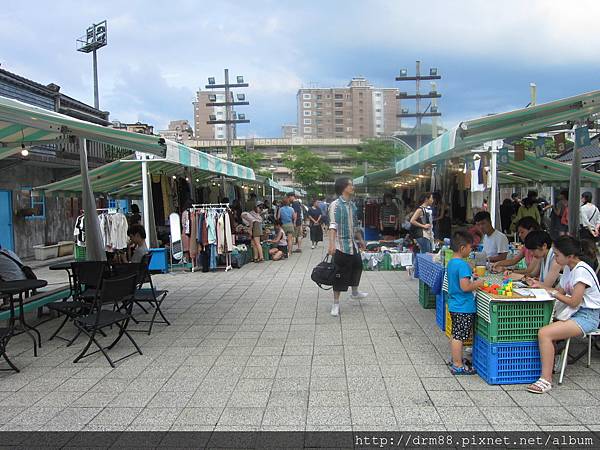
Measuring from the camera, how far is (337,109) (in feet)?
335

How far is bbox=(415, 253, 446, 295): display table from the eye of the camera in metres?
5.32

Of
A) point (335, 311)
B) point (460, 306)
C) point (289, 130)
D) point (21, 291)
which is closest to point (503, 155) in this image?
point (335, 311)

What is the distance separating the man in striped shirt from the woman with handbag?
2.67m

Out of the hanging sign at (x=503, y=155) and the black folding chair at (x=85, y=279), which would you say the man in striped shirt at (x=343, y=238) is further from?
the hanging sign at (x=503, y=155)

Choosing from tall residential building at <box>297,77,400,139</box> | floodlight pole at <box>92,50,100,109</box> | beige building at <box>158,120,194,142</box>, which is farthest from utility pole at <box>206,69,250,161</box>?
tall residential building at <box>297,77,400,139</box>

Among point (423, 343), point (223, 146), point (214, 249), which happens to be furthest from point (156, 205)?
point (223, 146)

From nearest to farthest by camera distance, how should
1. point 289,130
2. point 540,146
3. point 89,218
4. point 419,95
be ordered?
point 89,218 < point 540,146 < point 419,95 < point 289,130

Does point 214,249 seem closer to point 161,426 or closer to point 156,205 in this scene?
point 156,205

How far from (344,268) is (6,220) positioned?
11.0 meters

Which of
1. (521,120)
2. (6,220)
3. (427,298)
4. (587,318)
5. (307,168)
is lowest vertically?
(427,298)

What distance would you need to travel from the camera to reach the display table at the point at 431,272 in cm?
532

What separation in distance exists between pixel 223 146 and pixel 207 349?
75.0 m

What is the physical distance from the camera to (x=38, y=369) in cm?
439

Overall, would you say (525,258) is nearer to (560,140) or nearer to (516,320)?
(560,140)
